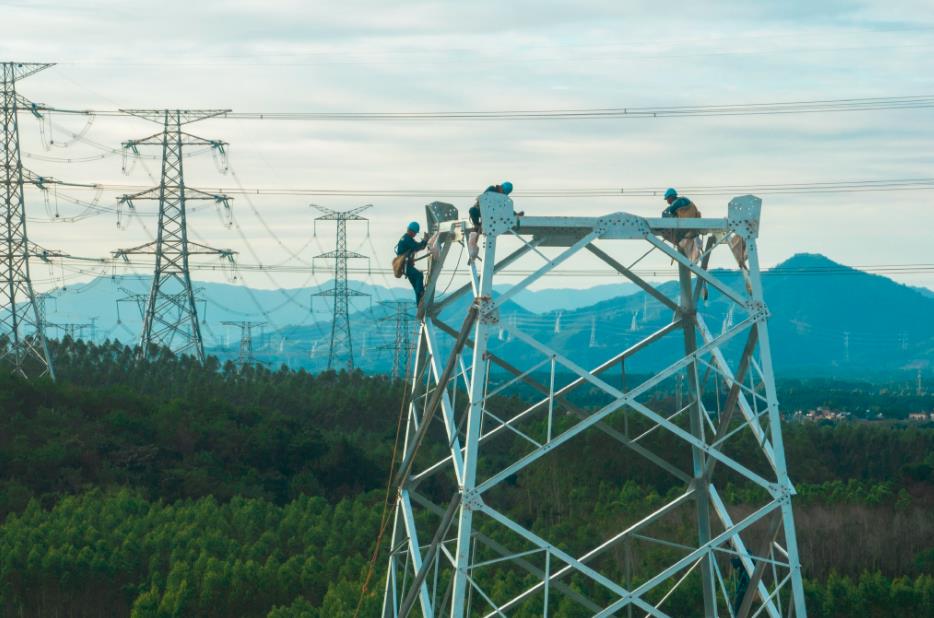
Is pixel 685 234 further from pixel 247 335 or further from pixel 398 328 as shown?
pixel 247 335

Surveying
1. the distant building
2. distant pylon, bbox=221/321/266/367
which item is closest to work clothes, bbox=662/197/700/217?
distant pylon, bbox=221/321/266/367

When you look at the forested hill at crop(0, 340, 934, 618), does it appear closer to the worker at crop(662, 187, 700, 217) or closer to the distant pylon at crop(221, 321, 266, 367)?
the distant pylon at crop(221, 321, 266, 367)

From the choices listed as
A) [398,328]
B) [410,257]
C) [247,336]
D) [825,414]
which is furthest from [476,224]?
[825,414]

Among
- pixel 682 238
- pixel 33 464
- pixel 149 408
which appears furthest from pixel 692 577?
pixel 149 408

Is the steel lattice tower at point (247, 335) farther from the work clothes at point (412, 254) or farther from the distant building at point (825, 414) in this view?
the distant building at point (825, 414)

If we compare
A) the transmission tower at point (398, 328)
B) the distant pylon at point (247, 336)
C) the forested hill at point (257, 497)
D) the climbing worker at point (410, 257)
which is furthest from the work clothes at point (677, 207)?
the distant pylon at point (247, 336)

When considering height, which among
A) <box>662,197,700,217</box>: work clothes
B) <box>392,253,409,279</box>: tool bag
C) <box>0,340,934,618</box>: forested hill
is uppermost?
<box>662,197,700,217</box>: work clothes
